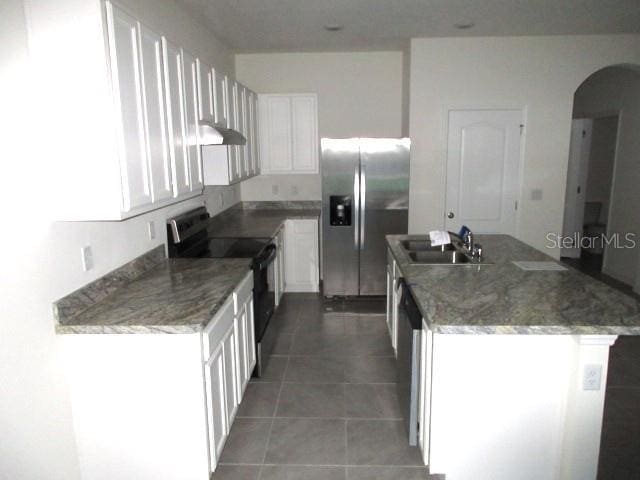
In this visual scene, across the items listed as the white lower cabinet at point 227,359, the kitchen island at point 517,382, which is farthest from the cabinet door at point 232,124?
the kitchen island at point 517,382

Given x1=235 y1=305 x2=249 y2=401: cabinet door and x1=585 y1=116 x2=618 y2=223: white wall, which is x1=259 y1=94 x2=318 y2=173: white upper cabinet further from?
x1=585 y1=116 x2=618 y2=223: white wall

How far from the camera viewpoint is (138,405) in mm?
2129

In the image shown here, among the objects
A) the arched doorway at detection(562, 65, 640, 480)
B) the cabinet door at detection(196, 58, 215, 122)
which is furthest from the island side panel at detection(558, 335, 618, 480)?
the cabinet door at detection(196, 58, 215, 122)

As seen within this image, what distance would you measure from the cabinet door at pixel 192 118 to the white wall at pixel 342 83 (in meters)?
2.73

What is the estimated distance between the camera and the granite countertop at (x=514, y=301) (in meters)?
1.97

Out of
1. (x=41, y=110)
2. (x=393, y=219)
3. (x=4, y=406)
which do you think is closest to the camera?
(x=4, y=406)

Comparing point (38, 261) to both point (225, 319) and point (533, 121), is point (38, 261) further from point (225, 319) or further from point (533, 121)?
point (533, 121)

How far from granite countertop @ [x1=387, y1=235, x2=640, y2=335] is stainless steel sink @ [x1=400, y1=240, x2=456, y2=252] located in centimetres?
42

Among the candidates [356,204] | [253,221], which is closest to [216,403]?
[253,221]

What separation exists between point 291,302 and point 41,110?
3573mm

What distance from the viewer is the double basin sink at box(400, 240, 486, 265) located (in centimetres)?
331

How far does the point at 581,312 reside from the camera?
2.09 metres

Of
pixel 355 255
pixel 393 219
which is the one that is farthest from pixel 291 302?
pixel 393 219

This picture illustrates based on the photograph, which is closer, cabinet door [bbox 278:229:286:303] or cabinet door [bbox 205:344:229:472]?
cabinet door [bbox 205:344:229:472]
